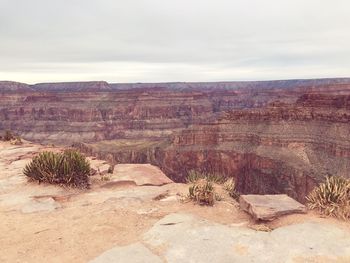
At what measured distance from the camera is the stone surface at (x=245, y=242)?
6859 millimetres

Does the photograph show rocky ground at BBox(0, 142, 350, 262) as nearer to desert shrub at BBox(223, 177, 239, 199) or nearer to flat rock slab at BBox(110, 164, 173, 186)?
desert shrub at BBox(223, 177, 239, 199)

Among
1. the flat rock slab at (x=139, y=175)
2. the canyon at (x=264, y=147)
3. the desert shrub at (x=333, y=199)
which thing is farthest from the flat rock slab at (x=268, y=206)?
the canyon at (x=264, y=147)

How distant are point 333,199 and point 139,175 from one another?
6209 millimetres

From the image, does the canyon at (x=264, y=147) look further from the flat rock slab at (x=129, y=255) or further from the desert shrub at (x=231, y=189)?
the flat rock slab at (x=129, y=255)

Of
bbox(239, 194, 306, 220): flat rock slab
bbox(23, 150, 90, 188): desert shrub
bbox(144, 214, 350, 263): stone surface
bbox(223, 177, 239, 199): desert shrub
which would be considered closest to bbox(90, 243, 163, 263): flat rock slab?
bbox(144, 214, 350, 263): stone surface

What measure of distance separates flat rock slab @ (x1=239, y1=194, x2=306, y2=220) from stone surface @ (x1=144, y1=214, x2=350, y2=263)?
57 centimetres

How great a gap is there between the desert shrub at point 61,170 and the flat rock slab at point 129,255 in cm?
478

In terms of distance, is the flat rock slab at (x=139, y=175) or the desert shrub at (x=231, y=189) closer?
the desert shrub at (x=231, y=189)

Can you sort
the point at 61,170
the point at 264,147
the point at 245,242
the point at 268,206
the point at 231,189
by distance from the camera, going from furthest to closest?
1. the point at 264,147
2. the point at 61,170
3. the point at 231,189
4. the point at 268,206
5. the point at 245,242

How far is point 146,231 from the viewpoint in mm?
8078

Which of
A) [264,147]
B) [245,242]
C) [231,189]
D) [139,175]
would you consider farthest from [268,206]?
[264,147]

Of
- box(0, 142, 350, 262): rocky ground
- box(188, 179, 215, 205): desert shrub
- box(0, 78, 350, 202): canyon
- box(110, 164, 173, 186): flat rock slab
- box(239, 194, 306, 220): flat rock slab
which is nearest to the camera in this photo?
box(0, 142, 350, 262): rocky ground

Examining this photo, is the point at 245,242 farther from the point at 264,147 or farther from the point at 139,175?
the point at 264,147

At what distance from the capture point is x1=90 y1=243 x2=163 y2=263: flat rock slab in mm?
6758
